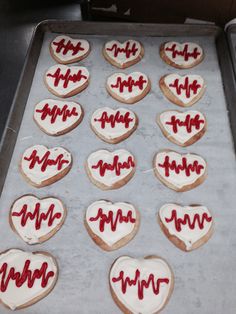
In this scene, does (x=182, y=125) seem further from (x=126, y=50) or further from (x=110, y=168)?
(x=126, y=50)

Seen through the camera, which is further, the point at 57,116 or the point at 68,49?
the point at 68,49

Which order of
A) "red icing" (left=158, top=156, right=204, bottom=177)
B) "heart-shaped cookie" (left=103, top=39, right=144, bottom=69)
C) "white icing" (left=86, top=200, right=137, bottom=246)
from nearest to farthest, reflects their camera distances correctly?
"white icing" (left=86, top=200, right=137, bottom=246) → "red icing" (left=158, top=156, right=204, bottom=177) → "heart-shaped cookie" (left=103, top=39, right=144, bottom=69)

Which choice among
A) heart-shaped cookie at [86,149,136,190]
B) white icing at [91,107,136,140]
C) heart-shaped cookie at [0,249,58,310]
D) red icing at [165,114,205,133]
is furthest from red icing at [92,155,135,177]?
heart-shaped cookie at [0,249,58,310]

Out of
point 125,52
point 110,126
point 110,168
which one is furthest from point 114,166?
point 125,52

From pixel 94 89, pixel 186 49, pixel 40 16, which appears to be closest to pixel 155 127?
pixel 94 89

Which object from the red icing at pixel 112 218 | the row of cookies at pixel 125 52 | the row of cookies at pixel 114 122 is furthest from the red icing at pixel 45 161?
the row of cookies at pixel 125 52

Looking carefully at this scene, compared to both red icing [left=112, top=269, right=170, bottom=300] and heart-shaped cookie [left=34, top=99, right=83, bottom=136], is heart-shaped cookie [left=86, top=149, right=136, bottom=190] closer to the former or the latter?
heart-shaped cookie [left=34, top=99, right=83, bottom=136]
